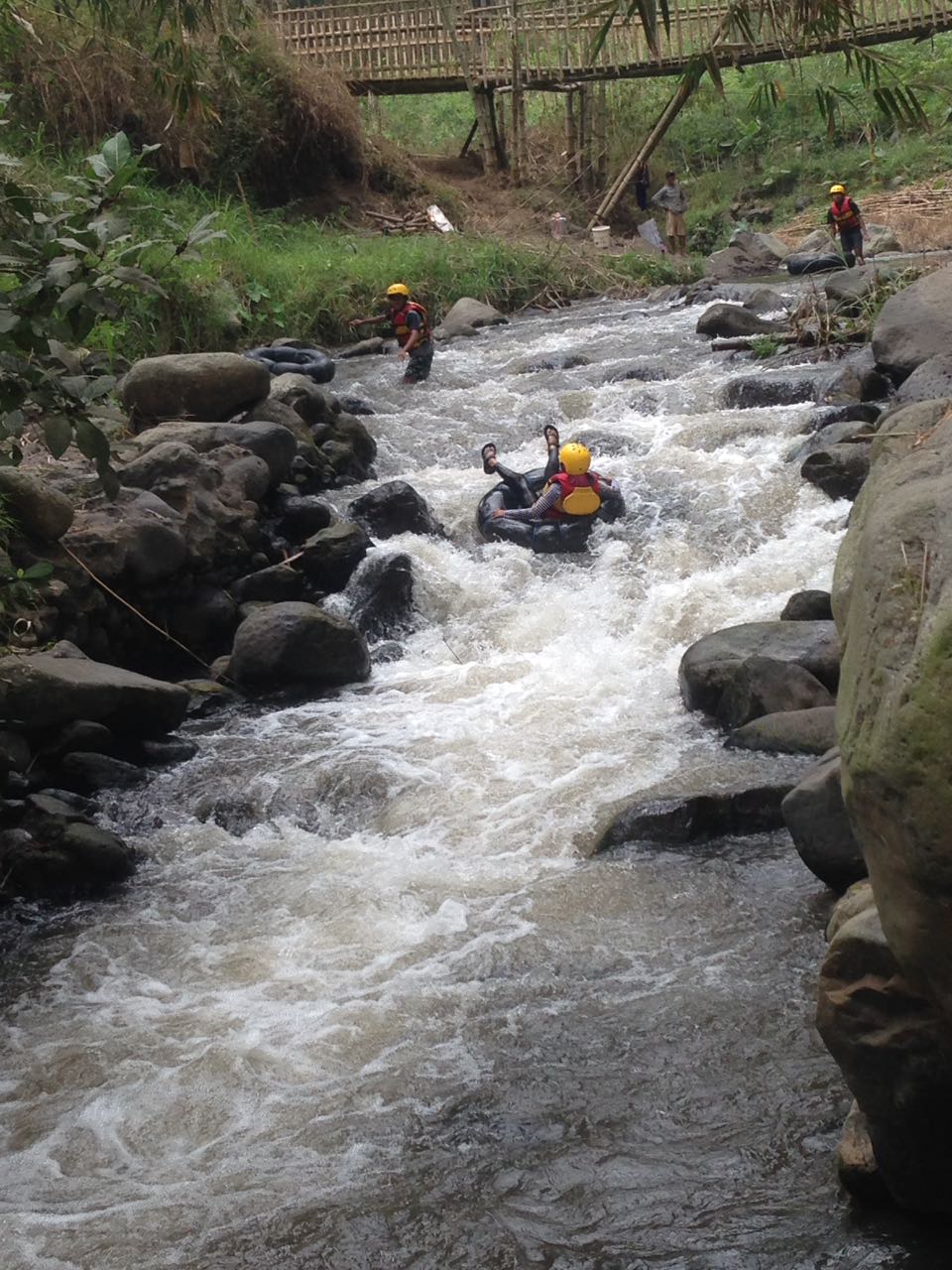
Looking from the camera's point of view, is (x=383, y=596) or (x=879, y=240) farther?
(x=879, y=240)

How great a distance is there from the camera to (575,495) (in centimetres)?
891

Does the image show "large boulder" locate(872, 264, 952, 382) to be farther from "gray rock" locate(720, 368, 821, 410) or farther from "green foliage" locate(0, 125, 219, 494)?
"green foliage" locate(0, 125, 219, 494)

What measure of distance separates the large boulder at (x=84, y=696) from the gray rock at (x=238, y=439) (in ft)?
→ 8.18

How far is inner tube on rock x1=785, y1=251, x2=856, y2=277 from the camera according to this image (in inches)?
611

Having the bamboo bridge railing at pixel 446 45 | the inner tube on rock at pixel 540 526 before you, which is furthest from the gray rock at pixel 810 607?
the bamboo bridge railing at pixel 446 45

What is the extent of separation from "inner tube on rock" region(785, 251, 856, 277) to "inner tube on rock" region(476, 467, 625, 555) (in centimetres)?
720

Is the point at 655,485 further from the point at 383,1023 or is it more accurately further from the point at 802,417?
the point at 383,1023

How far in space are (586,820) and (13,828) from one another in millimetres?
2329

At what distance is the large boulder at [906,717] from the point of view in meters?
2.38

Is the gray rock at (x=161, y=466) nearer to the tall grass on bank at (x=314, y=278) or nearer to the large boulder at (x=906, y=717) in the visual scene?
the tall grass on bank at (x=314, y=278)

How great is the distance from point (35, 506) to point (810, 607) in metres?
4.11

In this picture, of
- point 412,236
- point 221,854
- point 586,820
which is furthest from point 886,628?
point 412,236

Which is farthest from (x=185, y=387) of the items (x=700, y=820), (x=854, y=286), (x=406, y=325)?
(x=854, y=286)

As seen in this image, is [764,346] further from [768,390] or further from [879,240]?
[879,240]
